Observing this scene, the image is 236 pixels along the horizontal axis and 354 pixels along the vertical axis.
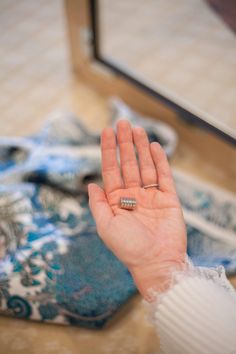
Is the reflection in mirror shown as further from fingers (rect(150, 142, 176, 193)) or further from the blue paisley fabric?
fingers (rect(150, 142, 176, 193))

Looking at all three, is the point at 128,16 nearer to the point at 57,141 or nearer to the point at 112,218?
the point at 57,141

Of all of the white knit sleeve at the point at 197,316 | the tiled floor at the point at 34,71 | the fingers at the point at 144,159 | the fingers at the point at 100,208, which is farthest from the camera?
the tiled floor at the point at 34,71

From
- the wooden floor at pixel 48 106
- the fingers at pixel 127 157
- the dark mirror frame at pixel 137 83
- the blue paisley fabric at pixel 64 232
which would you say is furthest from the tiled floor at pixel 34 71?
the fingers at pixel 127 157

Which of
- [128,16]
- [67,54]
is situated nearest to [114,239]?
[128,16]

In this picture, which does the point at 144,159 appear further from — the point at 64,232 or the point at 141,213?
Result: the point at 64,232

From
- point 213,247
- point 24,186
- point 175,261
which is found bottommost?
point 213,247

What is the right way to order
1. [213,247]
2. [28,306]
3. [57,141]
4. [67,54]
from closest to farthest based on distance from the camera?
1. [28,306]
2. [213,247]
3. [57,141]
4. [67,54]

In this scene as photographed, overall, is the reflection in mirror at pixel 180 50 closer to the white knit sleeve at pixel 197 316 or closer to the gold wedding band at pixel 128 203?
the gold wedding band at pixel 128 203
